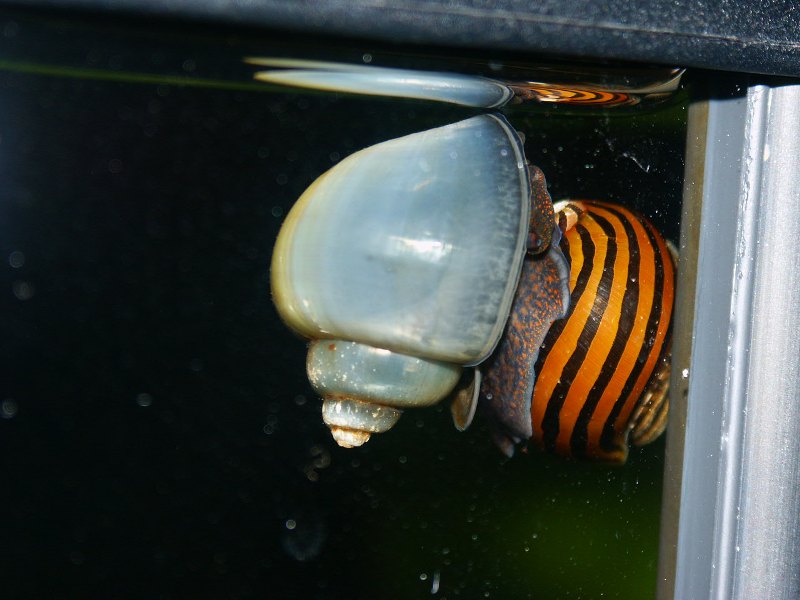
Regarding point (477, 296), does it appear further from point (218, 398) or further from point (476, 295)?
point (218, 398)

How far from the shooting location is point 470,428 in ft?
1.32

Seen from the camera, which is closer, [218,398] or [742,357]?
[742,357]

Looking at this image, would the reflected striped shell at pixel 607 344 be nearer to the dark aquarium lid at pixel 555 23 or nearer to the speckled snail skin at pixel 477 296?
the speckled snail skin at pixel 477 296

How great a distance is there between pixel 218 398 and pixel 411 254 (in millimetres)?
368

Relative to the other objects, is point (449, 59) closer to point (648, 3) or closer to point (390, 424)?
point (648, 3)

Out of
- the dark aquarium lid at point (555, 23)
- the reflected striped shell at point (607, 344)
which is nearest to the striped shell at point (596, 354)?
the reflected striped shell at point (607, 344)

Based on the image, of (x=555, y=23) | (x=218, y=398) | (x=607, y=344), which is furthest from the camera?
(x=218, y=398)

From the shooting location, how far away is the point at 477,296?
31cm

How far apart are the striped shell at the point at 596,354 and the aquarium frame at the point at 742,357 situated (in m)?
0.05

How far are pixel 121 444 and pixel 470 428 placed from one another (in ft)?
1.18

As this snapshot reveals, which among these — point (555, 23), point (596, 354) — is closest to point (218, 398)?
point (596, 354)

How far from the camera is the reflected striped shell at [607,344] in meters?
0.37

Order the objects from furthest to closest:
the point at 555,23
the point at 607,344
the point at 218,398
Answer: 1. the point at 218,398
2. the point at 607,344
3. the point at 555,23

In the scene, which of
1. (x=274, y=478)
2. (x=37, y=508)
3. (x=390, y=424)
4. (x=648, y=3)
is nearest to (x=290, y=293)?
(x=390, y=424)
